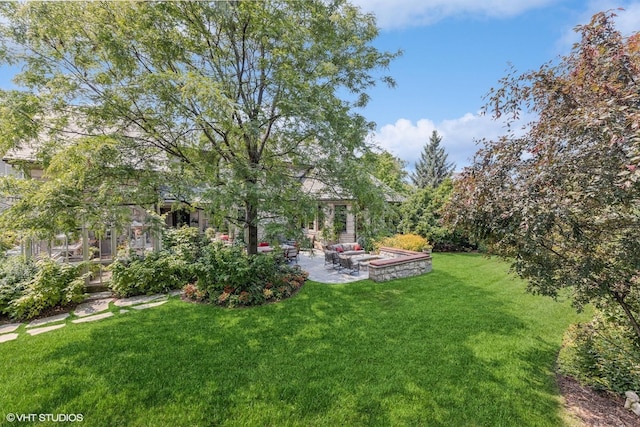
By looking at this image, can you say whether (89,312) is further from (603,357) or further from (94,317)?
(603,357)

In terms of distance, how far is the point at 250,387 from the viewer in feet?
14.5

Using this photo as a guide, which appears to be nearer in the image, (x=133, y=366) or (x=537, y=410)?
(x=537, y=410)

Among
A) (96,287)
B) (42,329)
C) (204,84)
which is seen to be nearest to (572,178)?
(204,84)

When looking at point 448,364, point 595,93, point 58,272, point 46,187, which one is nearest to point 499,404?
point 448,364

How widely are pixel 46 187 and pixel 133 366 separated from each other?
3.91m

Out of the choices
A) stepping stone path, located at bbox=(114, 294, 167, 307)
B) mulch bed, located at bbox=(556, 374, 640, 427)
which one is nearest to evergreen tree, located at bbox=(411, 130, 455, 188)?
mulch bed, located at bbox=(556, 374, 640, 427)

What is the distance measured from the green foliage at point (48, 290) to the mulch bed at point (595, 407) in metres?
11.2

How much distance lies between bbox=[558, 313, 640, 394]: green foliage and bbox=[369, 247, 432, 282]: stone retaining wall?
5737 mm

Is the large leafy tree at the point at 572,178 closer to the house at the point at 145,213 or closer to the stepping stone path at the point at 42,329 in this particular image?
the house at the point at 145,213

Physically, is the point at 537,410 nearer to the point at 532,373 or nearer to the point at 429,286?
the point at 532,373

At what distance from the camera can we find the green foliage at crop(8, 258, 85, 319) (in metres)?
6.97

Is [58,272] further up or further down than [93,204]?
further down

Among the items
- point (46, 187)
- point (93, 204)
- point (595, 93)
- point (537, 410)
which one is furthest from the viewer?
point (93, 204)

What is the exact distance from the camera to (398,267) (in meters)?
11.2
